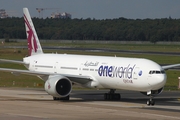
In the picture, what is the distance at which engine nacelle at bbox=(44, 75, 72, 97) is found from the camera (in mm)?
44656

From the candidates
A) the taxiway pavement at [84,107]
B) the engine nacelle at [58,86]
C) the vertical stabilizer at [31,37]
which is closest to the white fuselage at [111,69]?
the taxiway pavement at [84,107]

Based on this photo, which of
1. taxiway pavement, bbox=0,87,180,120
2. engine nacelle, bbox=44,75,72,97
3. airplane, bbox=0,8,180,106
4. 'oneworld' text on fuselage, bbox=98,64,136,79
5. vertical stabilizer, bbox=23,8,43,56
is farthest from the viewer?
vertical stabilizer, bbox=23,8,43,56

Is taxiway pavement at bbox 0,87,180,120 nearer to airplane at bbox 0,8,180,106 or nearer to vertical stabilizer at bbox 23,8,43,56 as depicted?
airplane at bbox 0,8,180,106

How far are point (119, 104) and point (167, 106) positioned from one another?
3597 millimetres

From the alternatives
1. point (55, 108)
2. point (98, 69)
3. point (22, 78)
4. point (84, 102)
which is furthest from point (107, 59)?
point (22, 78)

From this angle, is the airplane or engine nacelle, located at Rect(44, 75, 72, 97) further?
engine nacelle, located at Rect(44, 75, 72, 97)

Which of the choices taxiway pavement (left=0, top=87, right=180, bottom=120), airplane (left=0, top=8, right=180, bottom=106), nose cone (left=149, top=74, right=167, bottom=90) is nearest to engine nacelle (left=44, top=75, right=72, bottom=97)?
airplane (left=0, top=8, right=180, bottom=106)

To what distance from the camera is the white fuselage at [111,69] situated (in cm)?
4162

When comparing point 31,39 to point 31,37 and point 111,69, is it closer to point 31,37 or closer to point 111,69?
point 31,37

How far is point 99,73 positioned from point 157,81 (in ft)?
20.3

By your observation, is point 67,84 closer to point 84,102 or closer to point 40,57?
point 84,102

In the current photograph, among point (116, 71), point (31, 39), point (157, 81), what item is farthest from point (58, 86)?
point (31, 39)

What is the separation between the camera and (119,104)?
142 ft

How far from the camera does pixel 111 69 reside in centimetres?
4459
